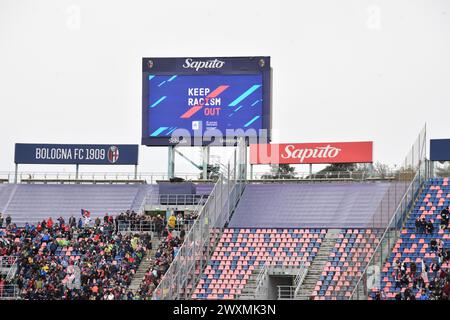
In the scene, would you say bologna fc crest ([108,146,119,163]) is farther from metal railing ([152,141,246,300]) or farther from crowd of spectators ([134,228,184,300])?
crowd of spectators ([134,228,184,300])

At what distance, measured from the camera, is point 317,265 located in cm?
3919

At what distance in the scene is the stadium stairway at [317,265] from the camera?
3759 cm

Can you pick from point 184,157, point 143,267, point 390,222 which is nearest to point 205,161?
point 184,157

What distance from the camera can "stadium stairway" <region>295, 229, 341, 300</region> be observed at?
1480 inches

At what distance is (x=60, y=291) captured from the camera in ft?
130

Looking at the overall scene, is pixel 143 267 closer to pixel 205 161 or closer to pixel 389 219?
pixel 205 161

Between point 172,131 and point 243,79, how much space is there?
3.95 m

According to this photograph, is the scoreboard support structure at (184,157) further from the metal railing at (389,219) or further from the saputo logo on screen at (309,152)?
the metal railing at (389,219)

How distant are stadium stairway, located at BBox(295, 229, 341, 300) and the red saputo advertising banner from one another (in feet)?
22.8

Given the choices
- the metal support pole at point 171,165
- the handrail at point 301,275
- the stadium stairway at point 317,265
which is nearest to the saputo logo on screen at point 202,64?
the metal support pole at point 171,165

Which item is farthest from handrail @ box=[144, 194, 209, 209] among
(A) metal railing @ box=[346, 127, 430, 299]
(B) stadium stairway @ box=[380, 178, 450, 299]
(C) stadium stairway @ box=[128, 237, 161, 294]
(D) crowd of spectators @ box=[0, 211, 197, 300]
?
(B) stadium stairway @ box=[380, 178, 450, 299]
